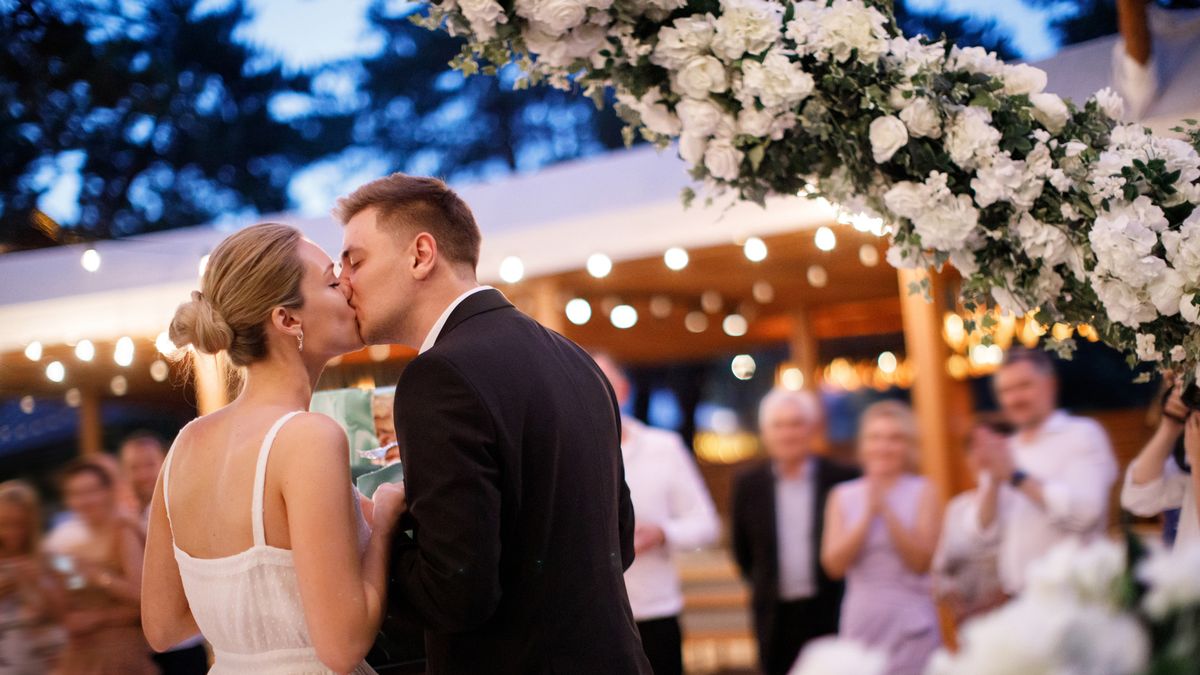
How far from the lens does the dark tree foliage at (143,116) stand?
18.3 m

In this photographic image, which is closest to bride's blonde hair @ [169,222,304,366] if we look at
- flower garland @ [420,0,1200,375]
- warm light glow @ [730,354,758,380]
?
flower garland @ [420,0,1200,375]

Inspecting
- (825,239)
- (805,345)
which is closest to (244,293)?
(825,239)

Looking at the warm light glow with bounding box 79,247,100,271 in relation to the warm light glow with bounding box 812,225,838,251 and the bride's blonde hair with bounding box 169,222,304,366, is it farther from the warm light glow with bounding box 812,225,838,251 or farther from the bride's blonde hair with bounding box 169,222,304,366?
the bride's blonde hair with bounding box 169,222,304,366

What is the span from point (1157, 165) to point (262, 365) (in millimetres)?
1686

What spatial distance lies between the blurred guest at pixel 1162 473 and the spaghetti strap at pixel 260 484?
8.54ft

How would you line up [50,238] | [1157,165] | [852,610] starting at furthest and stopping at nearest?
[50,238] < [852,610] < [1157,165]

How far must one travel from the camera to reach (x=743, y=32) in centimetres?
208

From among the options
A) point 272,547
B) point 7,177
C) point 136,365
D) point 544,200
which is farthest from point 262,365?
point 7,177

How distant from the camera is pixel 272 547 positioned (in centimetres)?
213

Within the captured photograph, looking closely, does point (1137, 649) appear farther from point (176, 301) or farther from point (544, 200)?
point (176, 301)

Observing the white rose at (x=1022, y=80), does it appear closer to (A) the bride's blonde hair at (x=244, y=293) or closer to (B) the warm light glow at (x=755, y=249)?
(A) the bride's blonde hair at (x=244, y=293)

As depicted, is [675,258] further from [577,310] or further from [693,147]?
[693,147]

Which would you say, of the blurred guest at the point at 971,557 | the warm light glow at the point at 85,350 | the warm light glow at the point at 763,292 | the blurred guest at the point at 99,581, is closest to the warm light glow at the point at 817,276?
the warm light glow at the point at 763,292

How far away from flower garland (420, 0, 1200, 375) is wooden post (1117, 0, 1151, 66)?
3.03 m
